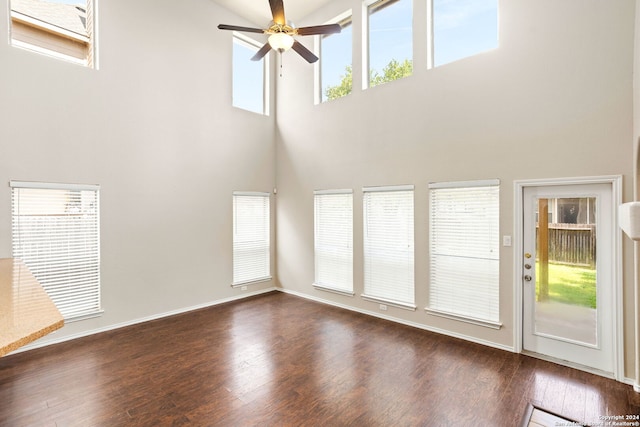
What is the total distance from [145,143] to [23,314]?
3.68m

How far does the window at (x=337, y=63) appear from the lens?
549cm

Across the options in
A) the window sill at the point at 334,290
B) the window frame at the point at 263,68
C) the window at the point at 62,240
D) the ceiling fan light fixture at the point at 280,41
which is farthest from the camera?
the window frame at the point at 263,68

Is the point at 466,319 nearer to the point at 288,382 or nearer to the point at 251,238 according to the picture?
the point at 288,382

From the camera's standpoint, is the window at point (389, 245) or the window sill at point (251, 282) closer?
the window at point (389, 245)

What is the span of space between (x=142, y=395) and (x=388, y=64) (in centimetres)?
528

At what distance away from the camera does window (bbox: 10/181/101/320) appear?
381 centimetres

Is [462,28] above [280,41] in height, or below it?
above

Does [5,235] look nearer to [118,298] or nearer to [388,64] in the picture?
[118,298]

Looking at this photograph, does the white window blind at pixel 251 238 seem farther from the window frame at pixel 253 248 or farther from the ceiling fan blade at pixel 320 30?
the ceiling fan blade at pixel 320 30

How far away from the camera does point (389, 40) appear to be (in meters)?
4.96

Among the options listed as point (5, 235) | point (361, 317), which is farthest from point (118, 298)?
point (361, 317)

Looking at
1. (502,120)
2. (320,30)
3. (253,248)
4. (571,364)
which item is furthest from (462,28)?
(253,248)

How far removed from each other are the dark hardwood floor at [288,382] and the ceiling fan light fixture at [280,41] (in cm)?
360

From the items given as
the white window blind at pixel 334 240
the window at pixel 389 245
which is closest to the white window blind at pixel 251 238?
the white window blind at pixel 334 240
